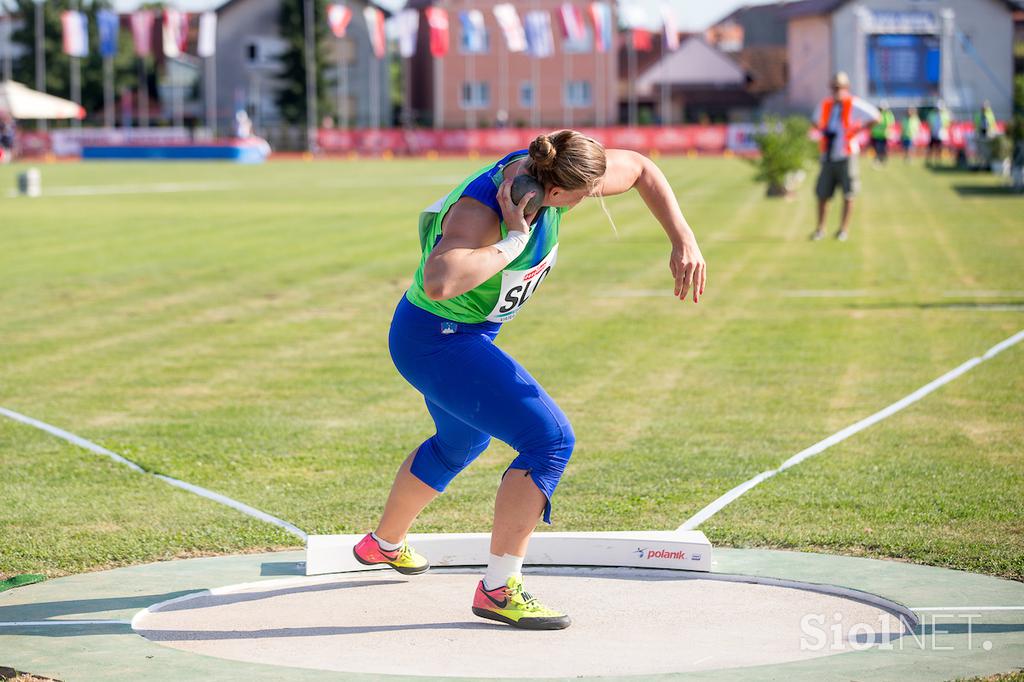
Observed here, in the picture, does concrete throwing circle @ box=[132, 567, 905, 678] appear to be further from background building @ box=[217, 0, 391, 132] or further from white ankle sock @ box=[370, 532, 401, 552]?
background building @ box=[217, 0, 391, 132]

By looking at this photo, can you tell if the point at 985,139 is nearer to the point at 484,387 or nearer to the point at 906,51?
the point at 484,387

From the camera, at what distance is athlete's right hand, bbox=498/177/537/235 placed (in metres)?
5.02

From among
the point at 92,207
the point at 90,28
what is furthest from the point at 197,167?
the point at 90,28

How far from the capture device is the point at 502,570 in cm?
548

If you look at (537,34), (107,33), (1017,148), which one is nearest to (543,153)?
(1017,148)

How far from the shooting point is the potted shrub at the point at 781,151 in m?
31.9

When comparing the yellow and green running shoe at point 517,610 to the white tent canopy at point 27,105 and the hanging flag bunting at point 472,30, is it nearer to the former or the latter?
the white tent canopy at point 27,105

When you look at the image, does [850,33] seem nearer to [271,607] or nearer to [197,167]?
[197,167]

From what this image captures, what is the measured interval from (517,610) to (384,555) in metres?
0.82

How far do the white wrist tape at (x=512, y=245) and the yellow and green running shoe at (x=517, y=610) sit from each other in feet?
4.02

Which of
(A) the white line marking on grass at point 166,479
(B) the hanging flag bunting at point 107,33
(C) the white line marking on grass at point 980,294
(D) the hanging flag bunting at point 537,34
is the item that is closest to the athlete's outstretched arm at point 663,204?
(A) the white line marking on grass at point 166,479

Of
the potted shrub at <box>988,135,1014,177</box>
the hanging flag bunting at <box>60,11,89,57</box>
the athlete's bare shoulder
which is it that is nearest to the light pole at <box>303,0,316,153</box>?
the hanging flag bunting at <box>60,11,89,57</box>

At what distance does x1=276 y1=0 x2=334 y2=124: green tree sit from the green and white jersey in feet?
281

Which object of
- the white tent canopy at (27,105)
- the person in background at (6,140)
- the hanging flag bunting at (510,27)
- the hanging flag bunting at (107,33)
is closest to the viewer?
the white tent canopy at (27,105)
